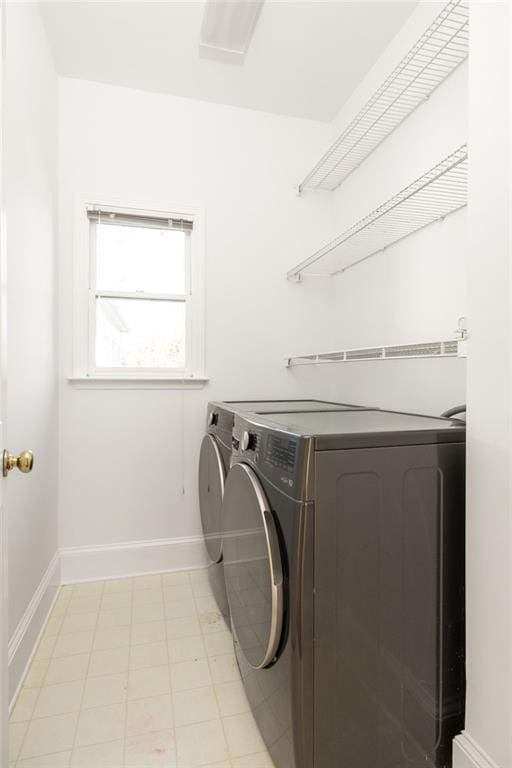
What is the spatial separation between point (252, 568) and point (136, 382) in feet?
4.68

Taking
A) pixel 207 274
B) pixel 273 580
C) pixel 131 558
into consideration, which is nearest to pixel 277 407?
pixel 207 274

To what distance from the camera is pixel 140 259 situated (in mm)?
2445

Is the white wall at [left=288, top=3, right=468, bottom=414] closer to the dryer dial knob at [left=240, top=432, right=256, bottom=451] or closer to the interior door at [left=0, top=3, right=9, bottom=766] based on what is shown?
the dryer dial knob at [left=240, top=432, right=256, bottom=451]

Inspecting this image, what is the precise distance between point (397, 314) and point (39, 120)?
1847 millimetres

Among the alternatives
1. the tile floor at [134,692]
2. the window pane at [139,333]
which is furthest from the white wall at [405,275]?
the tile floor at [134,692]

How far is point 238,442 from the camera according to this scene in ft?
4.85

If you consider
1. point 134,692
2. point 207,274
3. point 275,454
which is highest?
point 207,274

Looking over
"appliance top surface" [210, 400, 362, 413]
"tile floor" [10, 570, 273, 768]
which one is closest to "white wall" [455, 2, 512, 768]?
"tile floor" [10, 570, 273, 768]

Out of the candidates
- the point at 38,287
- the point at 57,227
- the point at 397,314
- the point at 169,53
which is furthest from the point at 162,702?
the point at 169,53

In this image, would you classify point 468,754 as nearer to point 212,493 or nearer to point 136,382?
point 212,493

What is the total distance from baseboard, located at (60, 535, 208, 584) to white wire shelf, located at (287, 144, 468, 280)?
5.71ft

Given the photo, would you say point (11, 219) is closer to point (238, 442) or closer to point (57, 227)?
point (57, 227)

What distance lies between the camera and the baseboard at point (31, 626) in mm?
1447

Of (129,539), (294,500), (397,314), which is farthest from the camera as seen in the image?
(129,539)
